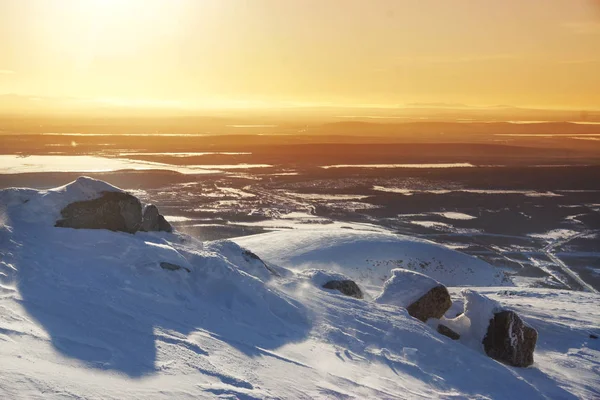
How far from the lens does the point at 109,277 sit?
1102 centimetres

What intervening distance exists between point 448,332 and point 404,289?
5.05ft

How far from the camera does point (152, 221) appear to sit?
14.5 meters

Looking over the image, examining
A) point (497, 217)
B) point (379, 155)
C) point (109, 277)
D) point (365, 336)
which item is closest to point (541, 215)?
point (497, 217)

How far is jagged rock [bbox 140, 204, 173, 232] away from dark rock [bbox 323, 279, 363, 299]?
4368mm

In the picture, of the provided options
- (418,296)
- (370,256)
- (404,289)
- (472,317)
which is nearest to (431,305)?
(418,296)

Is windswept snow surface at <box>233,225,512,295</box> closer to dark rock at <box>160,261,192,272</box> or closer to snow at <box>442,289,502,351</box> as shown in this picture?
snow at <box>442,289,502,351</box>

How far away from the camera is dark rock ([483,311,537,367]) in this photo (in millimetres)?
12719

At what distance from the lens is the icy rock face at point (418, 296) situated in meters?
13.8

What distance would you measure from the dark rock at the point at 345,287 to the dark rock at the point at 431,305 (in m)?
1.47

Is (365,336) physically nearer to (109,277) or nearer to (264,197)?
(109,277)

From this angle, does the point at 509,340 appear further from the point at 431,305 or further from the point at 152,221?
the point at 152,221

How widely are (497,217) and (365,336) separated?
37.2 m

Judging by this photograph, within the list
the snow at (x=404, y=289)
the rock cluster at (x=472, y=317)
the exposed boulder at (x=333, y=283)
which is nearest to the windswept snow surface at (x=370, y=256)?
the exposed boulder at (x=333, y=283)

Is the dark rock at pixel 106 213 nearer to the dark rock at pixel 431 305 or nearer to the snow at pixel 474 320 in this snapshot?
the dark rock at pixel 431 305
